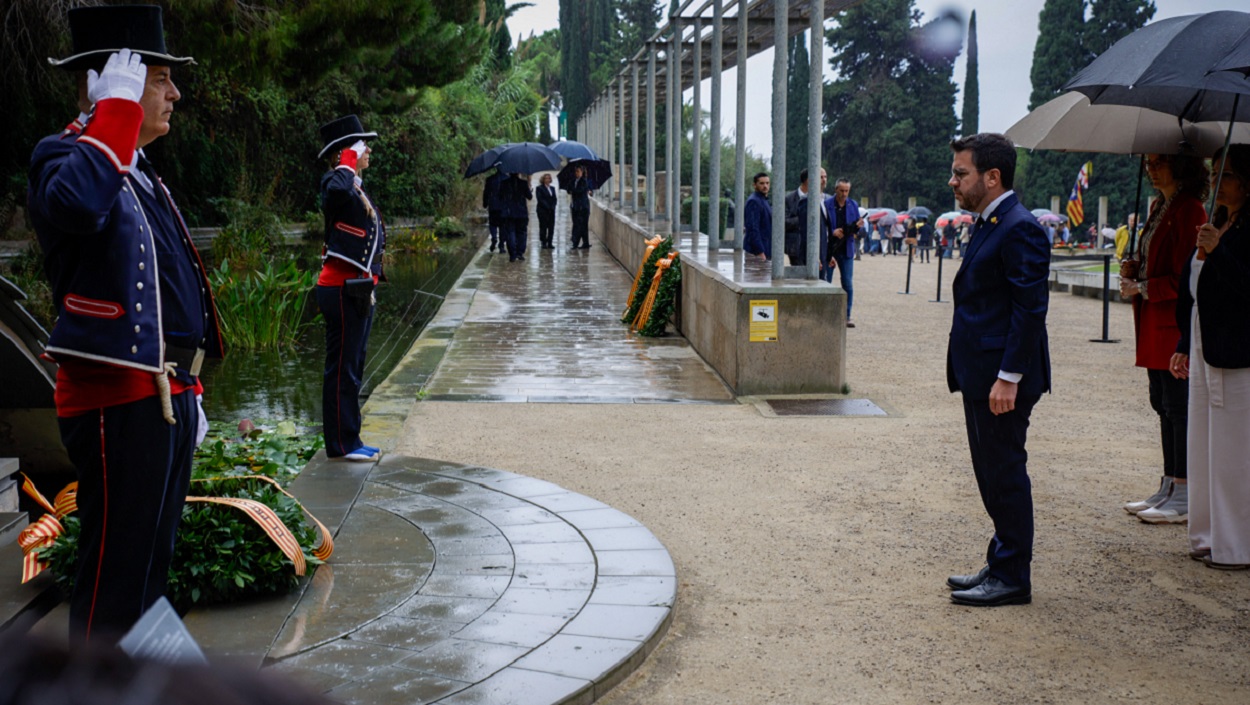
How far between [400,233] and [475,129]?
9286 mm

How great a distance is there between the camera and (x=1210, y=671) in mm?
4168

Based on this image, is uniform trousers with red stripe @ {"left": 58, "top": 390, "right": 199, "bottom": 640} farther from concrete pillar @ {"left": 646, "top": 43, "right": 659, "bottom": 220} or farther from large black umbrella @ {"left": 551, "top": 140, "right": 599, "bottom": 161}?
large black umbrella @ {"left": 551, "top": 140, "right": 599, "bottom": 161}

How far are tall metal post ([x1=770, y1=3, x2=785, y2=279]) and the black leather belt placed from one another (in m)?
7.16

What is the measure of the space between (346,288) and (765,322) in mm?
3805

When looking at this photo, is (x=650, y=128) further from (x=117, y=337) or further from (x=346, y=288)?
(x=117, y=337)

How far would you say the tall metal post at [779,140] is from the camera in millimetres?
10242

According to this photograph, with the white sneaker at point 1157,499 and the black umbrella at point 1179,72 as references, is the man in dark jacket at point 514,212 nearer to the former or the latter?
the white sneaker at point 1157,499

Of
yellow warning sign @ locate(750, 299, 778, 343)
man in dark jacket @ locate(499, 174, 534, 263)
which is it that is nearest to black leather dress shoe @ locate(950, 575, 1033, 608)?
yellow warning sign @ locate(750, 299, 778, 343)

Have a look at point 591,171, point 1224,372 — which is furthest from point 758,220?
point 591,171

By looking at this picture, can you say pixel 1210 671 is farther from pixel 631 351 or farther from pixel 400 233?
pixel 400 233

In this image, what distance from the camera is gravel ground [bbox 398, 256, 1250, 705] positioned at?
4121 millimetres

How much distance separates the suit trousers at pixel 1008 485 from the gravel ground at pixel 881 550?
0.17 metres

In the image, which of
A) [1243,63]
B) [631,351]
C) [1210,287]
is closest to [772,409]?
[631,351]

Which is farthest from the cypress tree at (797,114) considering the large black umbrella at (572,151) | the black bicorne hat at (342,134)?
the black bicorne hat at (342,134)
